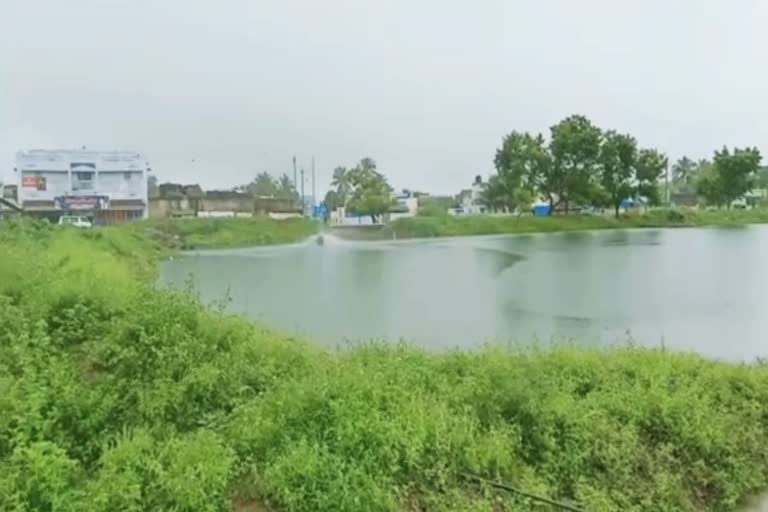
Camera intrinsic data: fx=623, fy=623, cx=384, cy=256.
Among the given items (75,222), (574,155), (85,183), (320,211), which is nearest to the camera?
(75,222)

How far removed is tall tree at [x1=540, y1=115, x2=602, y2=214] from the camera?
113 ft

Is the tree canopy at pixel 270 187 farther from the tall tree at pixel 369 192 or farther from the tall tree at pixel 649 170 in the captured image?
the tall tree at pixel 649 170

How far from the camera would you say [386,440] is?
281cm

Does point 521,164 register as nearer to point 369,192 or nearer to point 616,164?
point 616,164

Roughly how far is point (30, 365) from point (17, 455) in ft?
3.28

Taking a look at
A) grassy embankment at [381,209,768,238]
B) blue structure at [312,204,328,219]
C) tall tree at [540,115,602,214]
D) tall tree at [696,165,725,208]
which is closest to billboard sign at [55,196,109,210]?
blue structure at [312,204,328,219]

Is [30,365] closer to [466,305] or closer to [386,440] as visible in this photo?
[386,440]

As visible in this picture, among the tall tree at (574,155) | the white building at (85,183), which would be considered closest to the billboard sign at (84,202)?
the white building at (85,183)

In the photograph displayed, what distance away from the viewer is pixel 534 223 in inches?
1420

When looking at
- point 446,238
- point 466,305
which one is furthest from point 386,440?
point 446,238

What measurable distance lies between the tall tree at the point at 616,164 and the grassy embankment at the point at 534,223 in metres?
1.69

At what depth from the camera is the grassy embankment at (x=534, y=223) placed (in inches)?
1403

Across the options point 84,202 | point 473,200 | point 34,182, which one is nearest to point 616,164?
point 473,200

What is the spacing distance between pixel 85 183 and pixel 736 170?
39622mm
